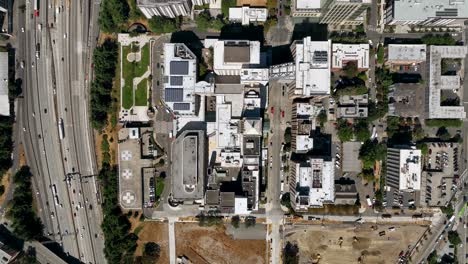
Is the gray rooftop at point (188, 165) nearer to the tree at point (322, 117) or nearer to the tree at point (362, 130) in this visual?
the tree at point (322, 117)

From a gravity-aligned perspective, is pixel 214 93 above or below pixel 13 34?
below

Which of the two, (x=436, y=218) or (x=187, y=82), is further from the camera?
(x=436, y=218)

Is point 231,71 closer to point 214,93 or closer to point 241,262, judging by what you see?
point 214,93

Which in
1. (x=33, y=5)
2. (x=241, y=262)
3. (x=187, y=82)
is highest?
(x=33, y=5)

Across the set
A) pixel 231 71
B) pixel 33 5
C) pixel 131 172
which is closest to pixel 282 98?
pixel 231 71

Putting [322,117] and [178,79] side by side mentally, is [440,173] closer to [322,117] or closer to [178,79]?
[322,117]

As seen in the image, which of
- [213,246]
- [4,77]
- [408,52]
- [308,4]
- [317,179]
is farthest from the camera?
[213,246]

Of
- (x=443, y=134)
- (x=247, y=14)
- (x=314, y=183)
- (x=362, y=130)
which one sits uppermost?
(x=247, y=14)

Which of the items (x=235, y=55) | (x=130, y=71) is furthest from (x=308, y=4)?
(x=130, y=71)
